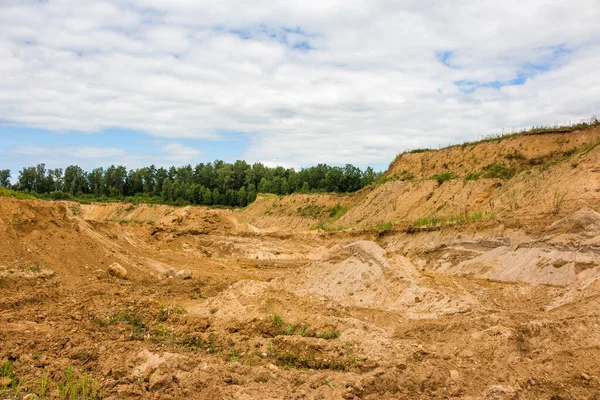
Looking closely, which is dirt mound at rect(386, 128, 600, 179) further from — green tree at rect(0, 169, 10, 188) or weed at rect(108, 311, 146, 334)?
green tree at rect(0, 169, 10, 188)

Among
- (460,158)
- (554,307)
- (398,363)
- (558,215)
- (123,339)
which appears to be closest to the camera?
(398,363)

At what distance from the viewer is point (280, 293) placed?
12086 millimetres

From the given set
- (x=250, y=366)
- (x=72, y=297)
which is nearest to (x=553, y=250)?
(x=250, y=366)

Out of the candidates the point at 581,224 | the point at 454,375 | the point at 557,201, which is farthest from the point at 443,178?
the point at 454,375

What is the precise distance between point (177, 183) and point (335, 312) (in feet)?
232

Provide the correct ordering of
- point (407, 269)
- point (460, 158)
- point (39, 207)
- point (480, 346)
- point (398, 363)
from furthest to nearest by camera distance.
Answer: point (460, 158), point (39, 207), point (407, 269), point (480, 346), point (398, 363)

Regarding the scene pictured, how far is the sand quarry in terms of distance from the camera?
6.89 m

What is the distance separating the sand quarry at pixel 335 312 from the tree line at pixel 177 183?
49.2 meters

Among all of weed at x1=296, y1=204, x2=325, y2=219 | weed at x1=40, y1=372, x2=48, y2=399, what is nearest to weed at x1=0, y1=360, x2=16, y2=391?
weed at x1=40, y1=372, x2=48, y2=399

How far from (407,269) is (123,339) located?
7273mm

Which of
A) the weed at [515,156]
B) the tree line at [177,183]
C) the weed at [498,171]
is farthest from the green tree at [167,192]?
the weed at [515,156]

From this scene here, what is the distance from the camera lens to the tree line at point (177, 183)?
7319 centimetres

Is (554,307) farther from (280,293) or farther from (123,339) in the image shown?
(123,339)

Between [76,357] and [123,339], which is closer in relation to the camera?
[76,357]
